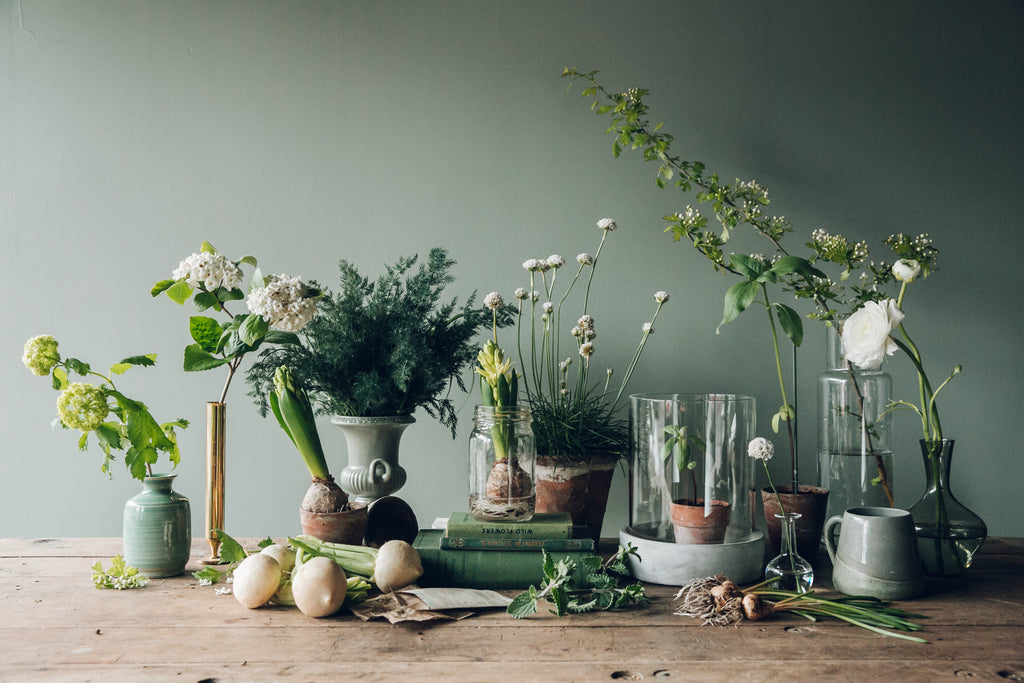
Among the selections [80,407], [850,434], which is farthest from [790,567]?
[80,407]

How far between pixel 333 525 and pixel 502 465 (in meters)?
0.28

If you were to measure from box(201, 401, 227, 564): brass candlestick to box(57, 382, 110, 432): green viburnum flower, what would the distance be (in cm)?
17

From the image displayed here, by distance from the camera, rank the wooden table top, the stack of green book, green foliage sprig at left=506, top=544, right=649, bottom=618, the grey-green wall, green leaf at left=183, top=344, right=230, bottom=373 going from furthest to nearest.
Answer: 1. the grey-green wall
2. green leaf at left=183, top=344, right=230, bottom=373
3. the stack of green book
4. green foliage sprig at left=506, top=544, right=649, bottom=618
5. the wooden table top

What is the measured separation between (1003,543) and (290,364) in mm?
1393

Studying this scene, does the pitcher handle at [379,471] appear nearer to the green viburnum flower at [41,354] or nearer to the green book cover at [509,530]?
the green book cover at [509,530]

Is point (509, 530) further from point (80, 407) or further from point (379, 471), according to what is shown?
point (80, 407)

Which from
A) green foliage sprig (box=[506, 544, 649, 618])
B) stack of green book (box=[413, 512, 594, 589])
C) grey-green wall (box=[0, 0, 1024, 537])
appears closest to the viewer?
green foliage sprig (box=[506, 544, 649, 618])

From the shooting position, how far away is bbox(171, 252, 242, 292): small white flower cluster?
1.16 m

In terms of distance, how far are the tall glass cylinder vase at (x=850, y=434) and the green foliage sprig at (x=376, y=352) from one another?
2.16 feet

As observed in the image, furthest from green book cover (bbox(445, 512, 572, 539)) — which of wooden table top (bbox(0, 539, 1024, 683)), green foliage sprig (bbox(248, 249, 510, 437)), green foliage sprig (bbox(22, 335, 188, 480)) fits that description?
green foliage sprig (bbox(22, 335, 188, 480))

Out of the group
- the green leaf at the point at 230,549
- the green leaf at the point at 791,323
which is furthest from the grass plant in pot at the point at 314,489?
the green leaf at the point at 791,323

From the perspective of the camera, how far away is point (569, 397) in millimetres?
1464

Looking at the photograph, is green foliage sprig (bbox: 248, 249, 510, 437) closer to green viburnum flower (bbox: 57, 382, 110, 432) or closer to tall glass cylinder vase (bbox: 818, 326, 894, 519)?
green viburnum flower (bbox: 57, 382, 110, 432)

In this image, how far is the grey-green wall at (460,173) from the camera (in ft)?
5.07
